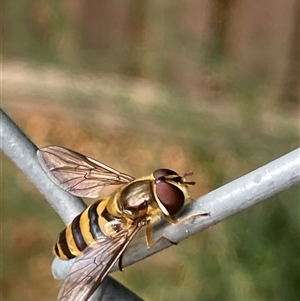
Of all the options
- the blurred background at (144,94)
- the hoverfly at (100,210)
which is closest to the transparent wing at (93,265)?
the hoverfly at (100,210)

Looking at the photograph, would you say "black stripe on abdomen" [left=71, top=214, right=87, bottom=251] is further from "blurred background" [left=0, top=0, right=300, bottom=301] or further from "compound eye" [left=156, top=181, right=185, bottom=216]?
"blurred background" [left=0, top=0, right=300, bottom=301]

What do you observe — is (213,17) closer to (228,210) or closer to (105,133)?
(105,133)

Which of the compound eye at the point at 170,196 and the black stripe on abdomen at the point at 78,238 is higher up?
the compound eye at the point at 170,196

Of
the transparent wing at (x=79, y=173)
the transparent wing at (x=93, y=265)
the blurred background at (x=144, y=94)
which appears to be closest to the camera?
the transparent wing at (x=93, y=265)

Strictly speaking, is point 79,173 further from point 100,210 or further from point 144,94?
point 144,94

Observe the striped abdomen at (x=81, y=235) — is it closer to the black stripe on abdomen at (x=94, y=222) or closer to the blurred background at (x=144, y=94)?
the black stripe on abdomen at (x=94, y=222)

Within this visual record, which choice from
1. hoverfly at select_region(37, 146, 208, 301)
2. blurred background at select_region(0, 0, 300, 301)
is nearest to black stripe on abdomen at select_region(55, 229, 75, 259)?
hoverfly at select_region(37, 146, 208, 301)

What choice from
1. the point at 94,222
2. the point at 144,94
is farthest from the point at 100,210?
the point at 144,94
